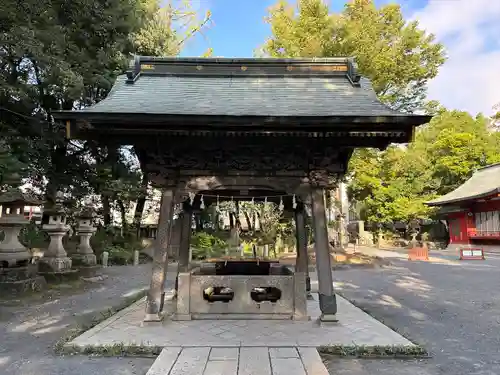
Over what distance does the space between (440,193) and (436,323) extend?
1082 inches

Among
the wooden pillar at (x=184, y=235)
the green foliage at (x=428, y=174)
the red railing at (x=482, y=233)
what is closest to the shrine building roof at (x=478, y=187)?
the green foliage at (x=428, y=174)

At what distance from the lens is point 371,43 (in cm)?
1565

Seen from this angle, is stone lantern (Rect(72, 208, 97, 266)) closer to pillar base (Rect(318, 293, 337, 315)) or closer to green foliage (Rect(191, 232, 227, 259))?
green foliage (Rect(191, 232, 227, 259))

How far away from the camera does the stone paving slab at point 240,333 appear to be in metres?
4.51

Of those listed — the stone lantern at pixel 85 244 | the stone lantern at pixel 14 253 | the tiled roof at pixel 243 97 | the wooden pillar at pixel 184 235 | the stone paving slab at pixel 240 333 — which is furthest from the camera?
the stone lantern at pixel 85 244

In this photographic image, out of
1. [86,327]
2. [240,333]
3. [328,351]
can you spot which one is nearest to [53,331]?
[86,327]

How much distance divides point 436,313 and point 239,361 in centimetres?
481

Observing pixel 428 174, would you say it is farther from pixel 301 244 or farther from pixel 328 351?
pixel 328 351

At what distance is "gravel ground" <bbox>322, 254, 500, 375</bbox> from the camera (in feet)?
13.0

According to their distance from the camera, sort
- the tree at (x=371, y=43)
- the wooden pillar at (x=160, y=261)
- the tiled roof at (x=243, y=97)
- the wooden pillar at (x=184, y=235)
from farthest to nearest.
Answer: the tree at (x=371, y=43) < the wooden pillar at (x=184, y=235) < the wooden pillar at (x=160, y=261) < the tiled roof at (x=243, y=97)

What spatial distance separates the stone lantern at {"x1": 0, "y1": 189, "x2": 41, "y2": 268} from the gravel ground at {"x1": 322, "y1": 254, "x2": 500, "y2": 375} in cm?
857

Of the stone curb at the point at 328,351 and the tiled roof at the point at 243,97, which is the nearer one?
the stone curb at the point at 328,351

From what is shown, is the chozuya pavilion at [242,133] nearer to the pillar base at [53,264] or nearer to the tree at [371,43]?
the pillar base at [53,264]

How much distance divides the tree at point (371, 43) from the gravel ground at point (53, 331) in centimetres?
1297
